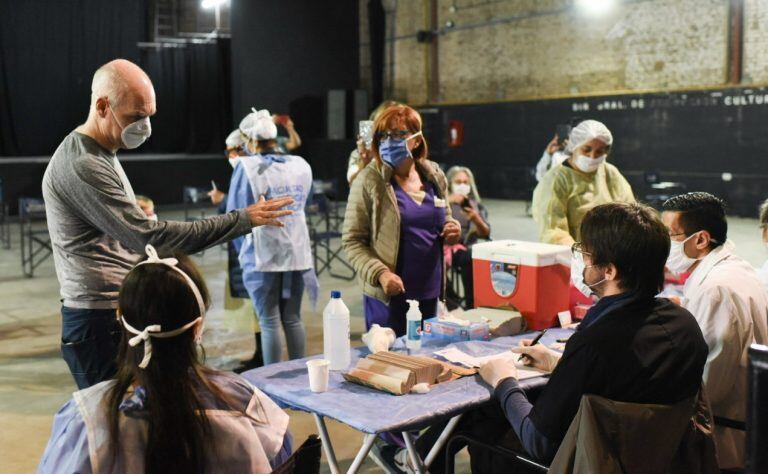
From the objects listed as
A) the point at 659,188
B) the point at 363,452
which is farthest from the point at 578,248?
the point at 659,188

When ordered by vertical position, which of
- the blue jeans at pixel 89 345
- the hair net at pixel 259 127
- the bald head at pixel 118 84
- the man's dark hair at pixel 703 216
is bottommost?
the blue jeans at pixel 89 345

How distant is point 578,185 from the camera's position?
13.3 feet

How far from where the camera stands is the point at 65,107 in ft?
50.4

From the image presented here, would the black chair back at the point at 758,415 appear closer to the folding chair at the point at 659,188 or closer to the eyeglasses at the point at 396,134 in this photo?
the eyeglasses at the point at 396,134

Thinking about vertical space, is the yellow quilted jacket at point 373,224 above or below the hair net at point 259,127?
below

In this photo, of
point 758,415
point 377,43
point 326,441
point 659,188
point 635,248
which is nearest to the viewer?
point 758,415

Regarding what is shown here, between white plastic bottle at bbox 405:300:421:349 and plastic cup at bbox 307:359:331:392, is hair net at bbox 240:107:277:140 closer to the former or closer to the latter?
white plastic bottle at bbox 405:300:421:349

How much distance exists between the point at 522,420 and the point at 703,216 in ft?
3.30

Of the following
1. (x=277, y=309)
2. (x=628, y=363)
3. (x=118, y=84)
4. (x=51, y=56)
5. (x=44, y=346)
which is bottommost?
(x=44, y=346)

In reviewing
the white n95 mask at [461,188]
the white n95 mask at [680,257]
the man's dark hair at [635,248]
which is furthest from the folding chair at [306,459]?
the white n95 mask at [461,188]

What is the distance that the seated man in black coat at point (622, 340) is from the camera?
1867mm

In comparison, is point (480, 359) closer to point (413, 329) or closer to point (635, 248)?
point (413, 329)

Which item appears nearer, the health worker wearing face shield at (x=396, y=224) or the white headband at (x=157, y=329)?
the white headband at (x=157, y=329)

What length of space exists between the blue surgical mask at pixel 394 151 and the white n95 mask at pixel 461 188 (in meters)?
2.45
